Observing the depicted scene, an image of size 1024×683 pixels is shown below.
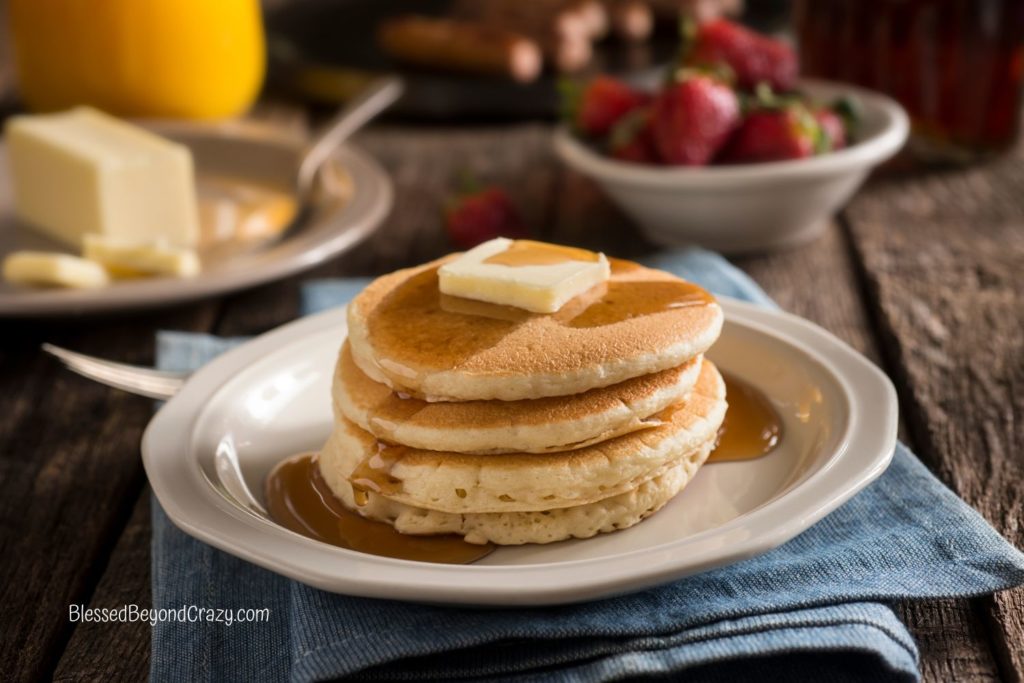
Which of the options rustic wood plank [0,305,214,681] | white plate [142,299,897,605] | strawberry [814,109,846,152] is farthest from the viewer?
strawberry [814,109,846,152]

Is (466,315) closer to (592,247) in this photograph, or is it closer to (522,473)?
(522,473)

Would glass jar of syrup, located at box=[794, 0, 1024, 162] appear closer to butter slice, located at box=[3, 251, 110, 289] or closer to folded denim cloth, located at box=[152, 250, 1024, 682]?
folded denim cloth, located at box=[152, 250, 1024, 682]

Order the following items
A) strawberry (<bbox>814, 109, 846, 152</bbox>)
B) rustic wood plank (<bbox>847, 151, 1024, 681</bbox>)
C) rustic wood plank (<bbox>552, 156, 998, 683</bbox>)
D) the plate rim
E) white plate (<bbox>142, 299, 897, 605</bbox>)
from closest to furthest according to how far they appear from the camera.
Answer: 1. white plate (<bbox>142, 299, 897, 605</bbox>)
2. rustic wood plank (<bbox>552, 156, 998, 683</bbox>)
3. rustic wood plank (<bbox>847, 151, 1024, 681</bbox>)
4. the plate rim
5. strawberry (<bbox>814, 109, 846, 152</bbox>)

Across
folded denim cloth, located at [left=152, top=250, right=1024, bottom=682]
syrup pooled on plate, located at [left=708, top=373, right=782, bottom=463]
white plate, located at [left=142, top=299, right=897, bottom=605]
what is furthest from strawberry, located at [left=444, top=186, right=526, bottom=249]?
folded denim cloth, located at [left=152, top=250, right=1024, bottom=682]

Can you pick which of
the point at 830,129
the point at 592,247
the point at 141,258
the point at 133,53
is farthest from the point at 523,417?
the point at 133,53

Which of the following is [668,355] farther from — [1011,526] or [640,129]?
[640,129]

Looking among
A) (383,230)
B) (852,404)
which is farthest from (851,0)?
(852,404)
